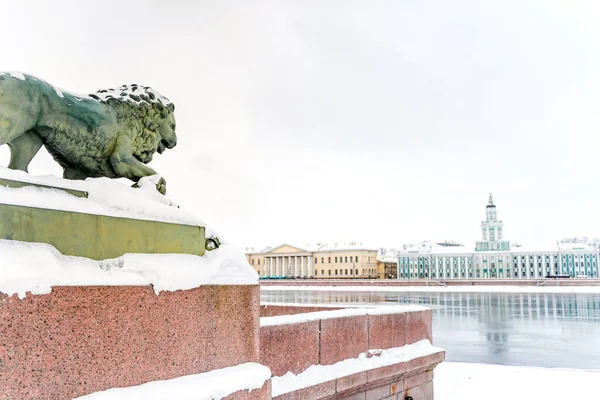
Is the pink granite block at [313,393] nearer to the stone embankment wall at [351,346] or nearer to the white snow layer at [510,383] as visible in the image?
the stone embankment wall at [351,346]

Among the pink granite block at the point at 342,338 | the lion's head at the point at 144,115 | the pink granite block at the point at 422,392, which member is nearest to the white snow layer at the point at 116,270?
the lion's head at the point at 144,115

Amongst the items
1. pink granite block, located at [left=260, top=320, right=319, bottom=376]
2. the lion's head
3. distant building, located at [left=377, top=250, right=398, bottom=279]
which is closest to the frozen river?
pink granite block, located at [left=260, top=320, right=319, bottom=376]

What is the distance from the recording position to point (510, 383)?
745 centimetres

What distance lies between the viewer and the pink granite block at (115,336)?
1.96 metres

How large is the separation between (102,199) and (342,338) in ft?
9.26

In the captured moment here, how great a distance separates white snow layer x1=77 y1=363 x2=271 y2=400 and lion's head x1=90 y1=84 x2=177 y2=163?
1.35 meters

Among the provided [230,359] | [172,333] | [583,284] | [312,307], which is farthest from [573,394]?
[583,284]

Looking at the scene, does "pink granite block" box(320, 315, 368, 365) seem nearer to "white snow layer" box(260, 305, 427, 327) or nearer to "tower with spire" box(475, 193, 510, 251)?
"white snow layer" box(260, 305, 427, 327)

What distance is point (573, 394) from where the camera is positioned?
22.1 ft

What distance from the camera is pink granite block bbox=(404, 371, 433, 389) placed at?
5.73 metres

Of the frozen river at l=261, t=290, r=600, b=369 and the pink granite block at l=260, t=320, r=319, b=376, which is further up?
the pink granite block at l=260, t=320, r=319, b=376

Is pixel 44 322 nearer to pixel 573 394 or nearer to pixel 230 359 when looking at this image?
pixel 230 359

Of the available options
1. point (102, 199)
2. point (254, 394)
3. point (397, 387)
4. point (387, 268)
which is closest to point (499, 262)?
point (387, 268)

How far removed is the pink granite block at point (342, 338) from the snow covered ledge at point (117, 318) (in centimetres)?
155
